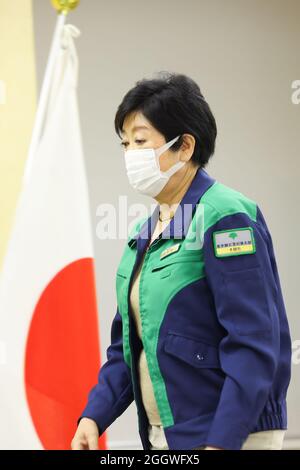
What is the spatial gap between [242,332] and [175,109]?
1.72ft

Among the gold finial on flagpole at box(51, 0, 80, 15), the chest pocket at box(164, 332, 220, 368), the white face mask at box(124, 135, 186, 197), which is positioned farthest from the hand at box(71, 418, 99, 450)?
the gold finial on flagpole at box(51, 0, 80, 15)

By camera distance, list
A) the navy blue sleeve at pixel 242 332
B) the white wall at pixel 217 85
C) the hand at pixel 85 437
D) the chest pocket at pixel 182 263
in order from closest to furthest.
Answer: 1. the navy blue sleeve at pixel 242 332
2. the chest pocket at pixel 182 263
3. the hand at pixel 85 437
4. the white wall at pixel 217 85

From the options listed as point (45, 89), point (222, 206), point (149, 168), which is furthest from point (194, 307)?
point (45, 89)

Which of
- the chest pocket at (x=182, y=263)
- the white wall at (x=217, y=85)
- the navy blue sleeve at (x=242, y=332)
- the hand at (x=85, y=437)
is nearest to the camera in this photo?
the navy blue sleeve at (x=242, y=332)

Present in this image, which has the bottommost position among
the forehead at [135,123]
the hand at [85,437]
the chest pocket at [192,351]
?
the hand at [85,437]

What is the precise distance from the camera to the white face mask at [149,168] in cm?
171

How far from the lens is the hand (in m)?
1.65

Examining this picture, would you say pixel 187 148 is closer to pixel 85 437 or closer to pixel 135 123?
pixel 135 123

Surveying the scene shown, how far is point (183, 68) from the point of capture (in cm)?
385

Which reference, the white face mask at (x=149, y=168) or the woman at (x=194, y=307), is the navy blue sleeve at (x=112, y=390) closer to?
the woman at (x=194, y=307)

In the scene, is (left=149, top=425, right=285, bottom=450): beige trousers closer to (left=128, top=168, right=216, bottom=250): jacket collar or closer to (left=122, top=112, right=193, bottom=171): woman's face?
(left=128, top=168, right=216, bottom=250): jacket collar

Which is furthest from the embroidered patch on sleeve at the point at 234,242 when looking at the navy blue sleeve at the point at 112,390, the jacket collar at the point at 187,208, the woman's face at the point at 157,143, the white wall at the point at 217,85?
the white wall at the point at 217,85

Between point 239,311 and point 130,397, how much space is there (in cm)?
45

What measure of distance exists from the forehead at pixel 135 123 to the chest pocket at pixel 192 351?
1.53ft
